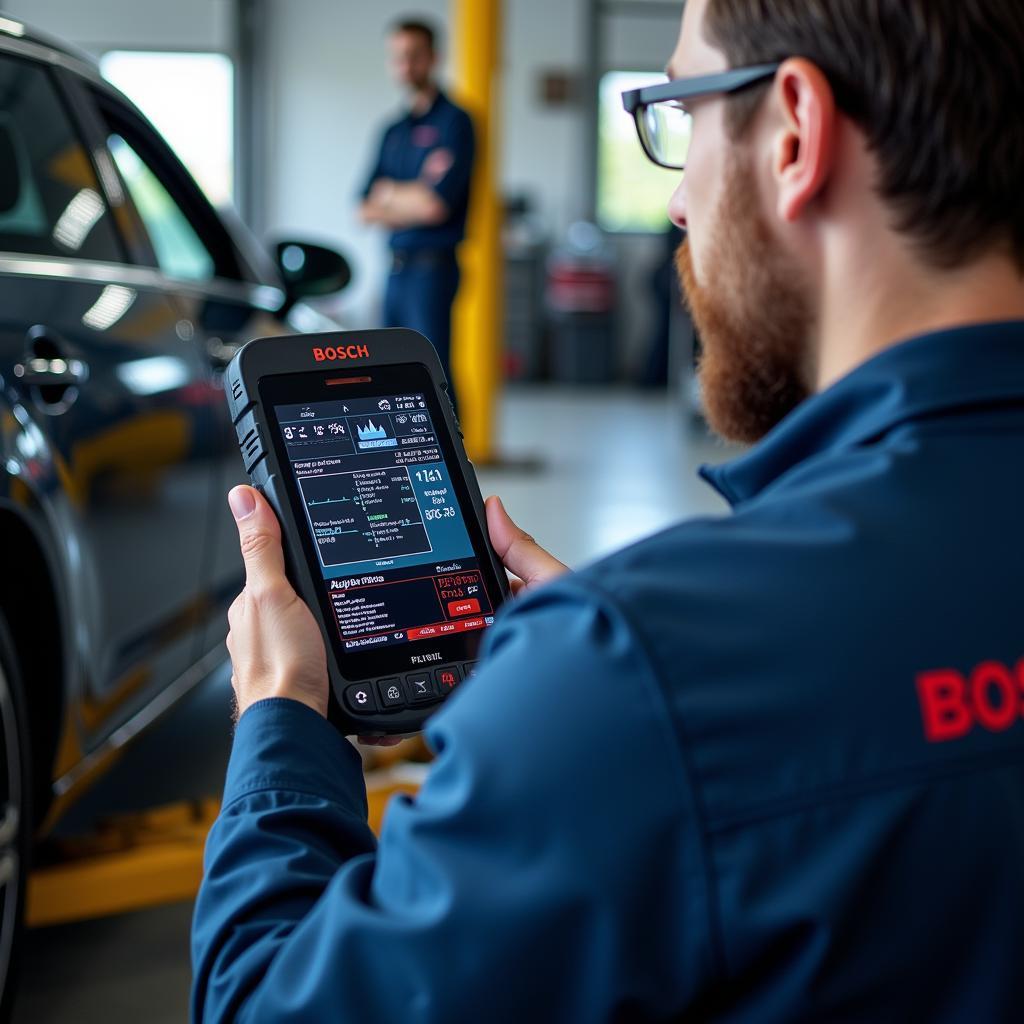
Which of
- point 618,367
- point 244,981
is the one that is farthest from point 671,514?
point 618,367

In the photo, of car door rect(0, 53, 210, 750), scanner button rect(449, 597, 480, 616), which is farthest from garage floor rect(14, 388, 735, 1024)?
scanner button rect(449, 597, 480, 616)

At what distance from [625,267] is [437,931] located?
12.7 metres

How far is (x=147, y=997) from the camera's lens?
6.77 ft

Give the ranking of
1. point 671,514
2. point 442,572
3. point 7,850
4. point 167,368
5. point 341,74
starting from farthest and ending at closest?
point 341,74 < point 671,514 < point 167,368 < point 7,850 < point 442,572

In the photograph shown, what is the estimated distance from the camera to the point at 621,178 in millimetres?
12930

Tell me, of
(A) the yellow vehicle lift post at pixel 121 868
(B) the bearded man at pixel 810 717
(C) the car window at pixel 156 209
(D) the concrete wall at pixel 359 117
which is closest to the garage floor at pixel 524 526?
(A) the yellow vehicle lift post at pixel 121 868

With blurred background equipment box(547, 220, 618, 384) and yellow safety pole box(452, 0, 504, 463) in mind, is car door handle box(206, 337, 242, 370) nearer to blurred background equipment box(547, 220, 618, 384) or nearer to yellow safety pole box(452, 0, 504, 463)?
yellow safety pole box(452, 0, 504, 463)

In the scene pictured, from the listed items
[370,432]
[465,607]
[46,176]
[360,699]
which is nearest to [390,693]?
[360,699]

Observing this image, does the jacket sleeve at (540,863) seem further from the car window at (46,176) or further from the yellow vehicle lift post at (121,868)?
the car window at (46,176)

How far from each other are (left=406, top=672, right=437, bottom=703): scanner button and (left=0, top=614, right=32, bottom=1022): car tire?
80cm

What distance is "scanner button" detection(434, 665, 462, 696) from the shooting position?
1161mm

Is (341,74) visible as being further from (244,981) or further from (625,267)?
(244,981)

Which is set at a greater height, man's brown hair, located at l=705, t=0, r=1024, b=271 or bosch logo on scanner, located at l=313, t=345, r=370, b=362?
man's brown hair, located at l=705, t=0, r=1024, b=271

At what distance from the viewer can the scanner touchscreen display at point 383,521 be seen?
114 centimetres
